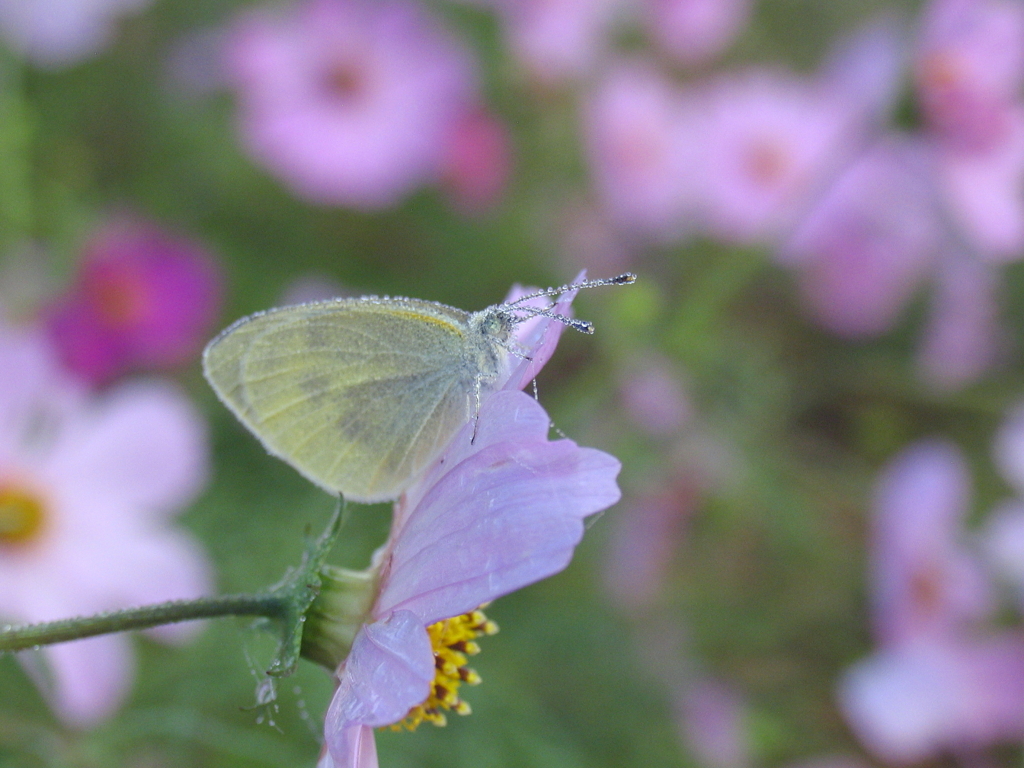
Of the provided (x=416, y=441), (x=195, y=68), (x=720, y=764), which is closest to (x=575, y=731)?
(x=720, y=764)

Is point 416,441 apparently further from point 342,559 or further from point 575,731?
point 575,731

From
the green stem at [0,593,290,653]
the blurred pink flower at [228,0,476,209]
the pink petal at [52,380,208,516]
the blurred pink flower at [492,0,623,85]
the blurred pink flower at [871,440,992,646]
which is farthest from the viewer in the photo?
the blurred pink flower at [492,0,623,85]

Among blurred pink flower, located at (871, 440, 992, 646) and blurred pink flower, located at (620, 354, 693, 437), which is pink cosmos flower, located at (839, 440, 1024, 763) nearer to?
blurred pink flower, located at (871, 440, 992, 646)

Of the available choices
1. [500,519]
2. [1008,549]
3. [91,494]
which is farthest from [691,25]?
[500,519]

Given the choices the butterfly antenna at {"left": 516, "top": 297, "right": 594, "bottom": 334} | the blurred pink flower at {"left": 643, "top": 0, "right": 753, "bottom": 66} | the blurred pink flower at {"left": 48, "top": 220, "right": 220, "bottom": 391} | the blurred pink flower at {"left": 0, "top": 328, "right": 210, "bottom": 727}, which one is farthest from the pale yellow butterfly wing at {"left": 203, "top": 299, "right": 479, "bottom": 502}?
the blurred pink flower at {"left": 643, "top": 0, "right": 753, "bottom": 66}

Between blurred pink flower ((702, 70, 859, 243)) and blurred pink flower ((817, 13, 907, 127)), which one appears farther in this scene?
blurred pink flower ((702, 70, 859, 243))

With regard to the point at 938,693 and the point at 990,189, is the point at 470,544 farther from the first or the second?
the point at 990,189
